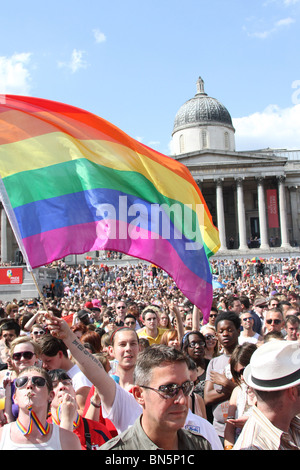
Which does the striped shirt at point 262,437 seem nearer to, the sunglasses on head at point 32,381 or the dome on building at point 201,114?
the sunglasses on head at point 32,381

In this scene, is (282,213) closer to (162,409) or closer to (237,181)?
(237,181)

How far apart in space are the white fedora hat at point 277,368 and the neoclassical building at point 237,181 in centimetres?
4781

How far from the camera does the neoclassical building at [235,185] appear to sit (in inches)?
2160

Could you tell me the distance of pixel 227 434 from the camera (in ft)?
15.4

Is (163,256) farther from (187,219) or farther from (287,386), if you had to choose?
(287,386)

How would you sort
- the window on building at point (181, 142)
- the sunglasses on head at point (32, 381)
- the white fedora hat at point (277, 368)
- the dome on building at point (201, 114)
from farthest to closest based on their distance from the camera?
the window on building at point (181, 142), the dome on building at point (201, 114), the sunglasses on head at point (32, 381), the white fedora hat at point (277, 368)

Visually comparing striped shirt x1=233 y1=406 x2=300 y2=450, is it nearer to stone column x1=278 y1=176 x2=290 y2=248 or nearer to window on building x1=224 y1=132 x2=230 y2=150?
stone column x1=278 y1=176 x2=290 y2=248

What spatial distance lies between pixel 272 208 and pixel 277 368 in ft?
177

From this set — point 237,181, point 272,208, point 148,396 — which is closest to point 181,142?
point 237,181

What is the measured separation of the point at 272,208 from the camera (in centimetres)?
5572

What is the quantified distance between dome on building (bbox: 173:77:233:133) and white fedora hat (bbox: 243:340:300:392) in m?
61.3

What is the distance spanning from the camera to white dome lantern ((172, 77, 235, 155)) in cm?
6256

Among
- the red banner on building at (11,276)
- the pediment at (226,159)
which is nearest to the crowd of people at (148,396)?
the red banner on building at (11,276)

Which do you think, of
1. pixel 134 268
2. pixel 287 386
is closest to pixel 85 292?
pixel 134 268
